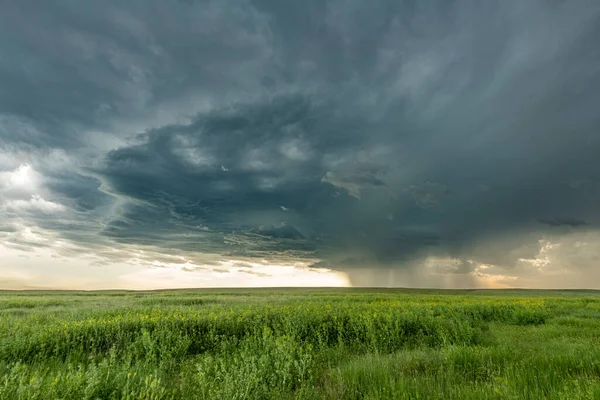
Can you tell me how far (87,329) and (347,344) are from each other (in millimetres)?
10684

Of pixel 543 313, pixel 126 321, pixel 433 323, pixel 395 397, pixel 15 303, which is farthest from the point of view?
pixel 15 303

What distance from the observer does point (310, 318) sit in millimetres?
15852

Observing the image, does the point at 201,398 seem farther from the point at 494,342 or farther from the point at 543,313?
the point at 543,313

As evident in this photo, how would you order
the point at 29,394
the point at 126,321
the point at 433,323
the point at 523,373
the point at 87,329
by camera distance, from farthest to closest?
the point at 433,323, the point at 126,321, the point at 87,329, the point at 523,373, the point at 29,394

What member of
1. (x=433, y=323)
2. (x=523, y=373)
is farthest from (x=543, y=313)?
(x=523, y=373)

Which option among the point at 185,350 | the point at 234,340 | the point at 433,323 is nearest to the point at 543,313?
the point at 433,323

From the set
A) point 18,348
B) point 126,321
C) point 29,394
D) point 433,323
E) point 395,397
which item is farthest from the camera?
point 433,323

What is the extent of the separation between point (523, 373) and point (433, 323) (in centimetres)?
840

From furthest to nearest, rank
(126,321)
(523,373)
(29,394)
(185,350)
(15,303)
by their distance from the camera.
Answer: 1. (15,303)
2. (126,321)
3. (185,350)
4. (523,373)
5. (29,394)

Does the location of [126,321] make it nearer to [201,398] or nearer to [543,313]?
[201,398]

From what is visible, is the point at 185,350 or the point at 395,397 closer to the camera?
the point at 395,397

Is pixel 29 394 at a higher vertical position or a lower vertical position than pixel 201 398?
higher

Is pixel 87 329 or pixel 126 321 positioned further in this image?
pixel 126 321

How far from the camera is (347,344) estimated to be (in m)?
13.6
